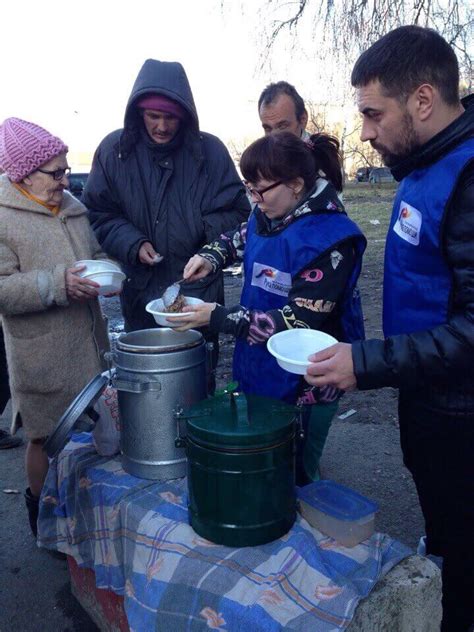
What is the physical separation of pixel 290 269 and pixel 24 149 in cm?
134

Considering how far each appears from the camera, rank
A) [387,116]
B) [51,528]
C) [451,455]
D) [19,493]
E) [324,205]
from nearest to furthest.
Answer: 1. [387,116]
2. [451,455]
3. [324,205]
4. [51,528]
5. [19,493]

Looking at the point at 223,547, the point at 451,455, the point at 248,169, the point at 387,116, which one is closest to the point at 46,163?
the point at 248,169

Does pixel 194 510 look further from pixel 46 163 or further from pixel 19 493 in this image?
pixel 19 493

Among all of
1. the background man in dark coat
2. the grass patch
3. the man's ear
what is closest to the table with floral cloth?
the man's ear

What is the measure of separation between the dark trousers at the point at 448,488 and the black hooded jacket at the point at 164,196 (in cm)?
132

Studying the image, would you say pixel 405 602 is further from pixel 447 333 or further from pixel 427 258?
pixel 427 258

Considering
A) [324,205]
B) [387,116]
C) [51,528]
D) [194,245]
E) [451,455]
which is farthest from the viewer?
[194,245]

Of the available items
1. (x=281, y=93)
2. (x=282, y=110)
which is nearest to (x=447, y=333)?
(x=282, y=110)

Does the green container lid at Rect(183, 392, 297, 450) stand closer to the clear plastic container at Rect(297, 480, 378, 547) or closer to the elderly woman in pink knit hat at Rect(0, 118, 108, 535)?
the clear plastic container at Rect(297, 480, 378, 547)

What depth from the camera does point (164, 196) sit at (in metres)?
2.88

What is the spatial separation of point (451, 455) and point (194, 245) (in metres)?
1.62

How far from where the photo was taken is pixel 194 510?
1.81 metres

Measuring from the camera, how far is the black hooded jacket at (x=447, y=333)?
62.0 inches

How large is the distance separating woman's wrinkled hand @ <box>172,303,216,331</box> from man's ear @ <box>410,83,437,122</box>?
943 millimetres
